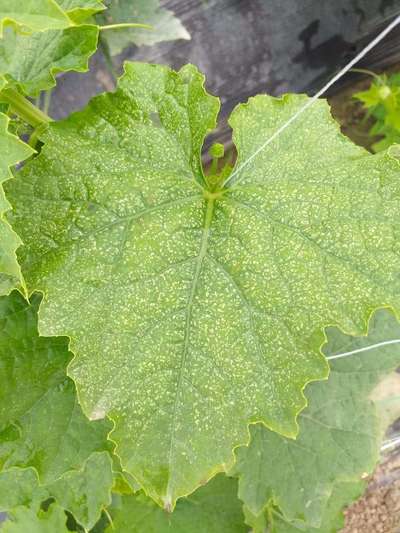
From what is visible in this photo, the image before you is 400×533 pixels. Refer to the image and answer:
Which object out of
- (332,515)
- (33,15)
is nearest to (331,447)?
(332,515)

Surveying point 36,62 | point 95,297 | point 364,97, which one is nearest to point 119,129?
point 36,62

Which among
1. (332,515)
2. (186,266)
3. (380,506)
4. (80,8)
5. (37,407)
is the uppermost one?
(80,8)

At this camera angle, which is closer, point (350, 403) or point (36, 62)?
point (36, 62)

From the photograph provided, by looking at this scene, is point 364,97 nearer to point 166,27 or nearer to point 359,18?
point 359,18

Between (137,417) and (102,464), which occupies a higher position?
(137,417)

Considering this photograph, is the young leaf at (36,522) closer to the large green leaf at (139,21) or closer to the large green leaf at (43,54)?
the large green leaf at (43,54)

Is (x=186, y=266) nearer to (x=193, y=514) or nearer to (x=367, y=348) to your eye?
(x=367, y=348)
